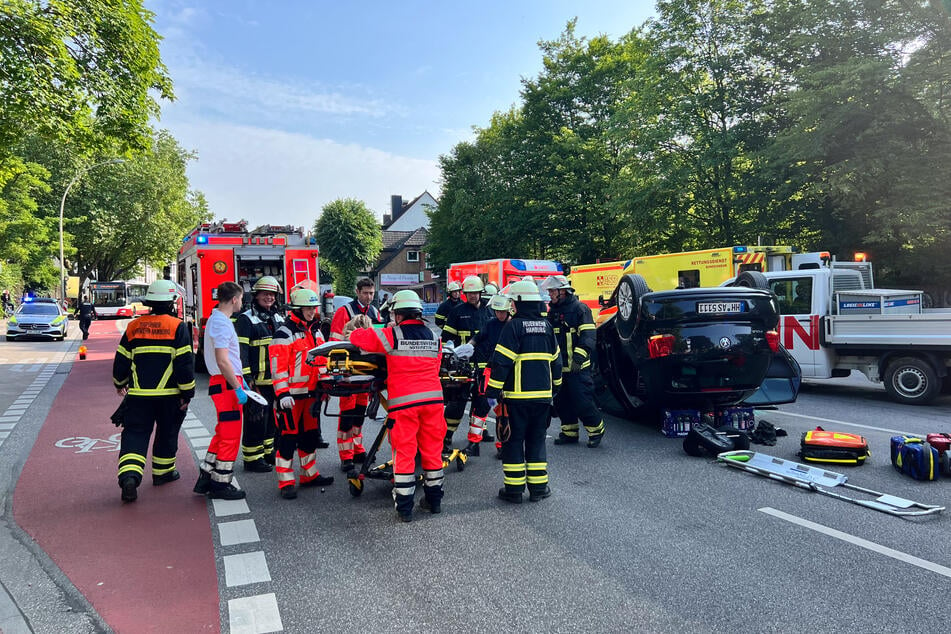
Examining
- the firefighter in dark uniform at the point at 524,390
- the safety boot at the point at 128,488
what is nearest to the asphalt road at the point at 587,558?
the firefighter in dark uniform at the point at 524,390

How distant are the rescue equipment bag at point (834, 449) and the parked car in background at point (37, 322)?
975 inches

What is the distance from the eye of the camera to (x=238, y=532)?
4.80 m

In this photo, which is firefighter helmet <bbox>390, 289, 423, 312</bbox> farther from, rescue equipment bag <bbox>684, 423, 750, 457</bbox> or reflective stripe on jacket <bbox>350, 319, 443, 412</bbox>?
rescue equipment bag <bbox>684, 423, 750, 457</bbox>

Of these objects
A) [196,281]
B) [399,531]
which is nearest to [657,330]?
[399,531]

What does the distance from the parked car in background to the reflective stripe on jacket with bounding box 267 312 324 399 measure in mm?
21805

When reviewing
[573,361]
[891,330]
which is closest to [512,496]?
[573,361]

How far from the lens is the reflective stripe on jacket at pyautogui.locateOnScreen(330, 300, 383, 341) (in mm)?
7484

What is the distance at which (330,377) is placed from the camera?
17.3ft

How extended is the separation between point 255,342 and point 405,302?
2094mm

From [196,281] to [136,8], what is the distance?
204 inches

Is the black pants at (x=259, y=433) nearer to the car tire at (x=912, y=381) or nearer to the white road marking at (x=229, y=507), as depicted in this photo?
the white road marking at (x=229, y=507)

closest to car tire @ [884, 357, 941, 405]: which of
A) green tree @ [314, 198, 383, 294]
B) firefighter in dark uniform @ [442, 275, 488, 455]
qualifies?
firefighter in dark uniform @ [442, 275, 488, 455]

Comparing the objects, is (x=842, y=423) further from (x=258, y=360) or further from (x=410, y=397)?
(x=258, y=360)

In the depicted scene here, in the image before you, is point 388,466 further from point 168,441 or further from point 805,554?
point 805,554
